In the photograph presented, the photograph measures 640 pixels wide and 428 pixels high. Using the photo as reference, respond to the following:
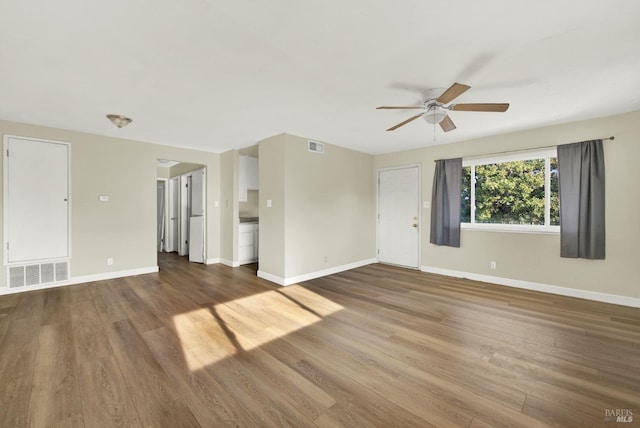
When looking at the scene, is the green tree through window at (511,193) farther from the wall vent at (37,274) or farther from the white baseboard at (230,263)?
the wall vent at (37,274)

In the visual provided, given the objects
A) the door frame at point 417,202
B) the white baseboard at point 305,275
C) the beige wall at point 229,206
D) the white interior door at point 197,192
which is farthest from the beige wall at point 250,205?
the door frame at point 417,202

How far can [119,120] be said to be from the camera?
3.62 meters

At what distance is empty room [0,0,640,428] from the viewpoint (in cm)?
175

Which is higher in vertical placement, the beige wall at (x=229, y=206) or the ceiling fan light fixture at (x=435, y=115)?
Result: the ceiling fan light fixture at (x=435, y=115)

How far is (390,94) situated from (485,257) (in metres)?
3.34

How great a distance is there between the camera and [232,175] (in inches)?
223

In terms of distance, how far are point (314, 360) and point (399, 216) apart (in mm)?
4018

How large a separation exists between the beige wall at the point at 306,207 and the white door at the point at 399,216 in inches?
23.9

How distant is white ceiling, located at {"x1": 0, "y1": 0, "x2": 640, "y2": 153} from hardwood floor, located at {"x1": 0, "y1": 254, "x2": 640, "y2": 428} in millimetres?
2421

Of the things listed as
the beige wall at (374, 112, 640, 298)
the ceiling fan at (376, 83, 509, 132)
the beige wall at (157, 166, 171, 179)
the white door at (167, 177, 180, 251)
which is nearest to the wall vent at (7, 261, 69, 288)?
the white door at (167, 177, 180, 251)

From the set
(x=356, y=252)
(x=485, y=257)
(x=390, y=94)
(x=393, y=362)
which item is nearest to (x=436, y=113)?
(x=390, y=94)

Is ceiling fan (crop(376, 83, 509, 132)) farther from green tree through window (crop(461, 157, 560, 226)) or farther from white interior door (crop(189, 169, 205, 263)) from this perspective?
white interior door (crop(189, 169, 205, 263))

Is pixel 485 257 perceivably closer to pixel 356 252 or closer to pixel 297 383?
pixel 356 252

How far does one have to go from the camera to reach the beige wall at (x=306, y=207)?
4410 millimetres
